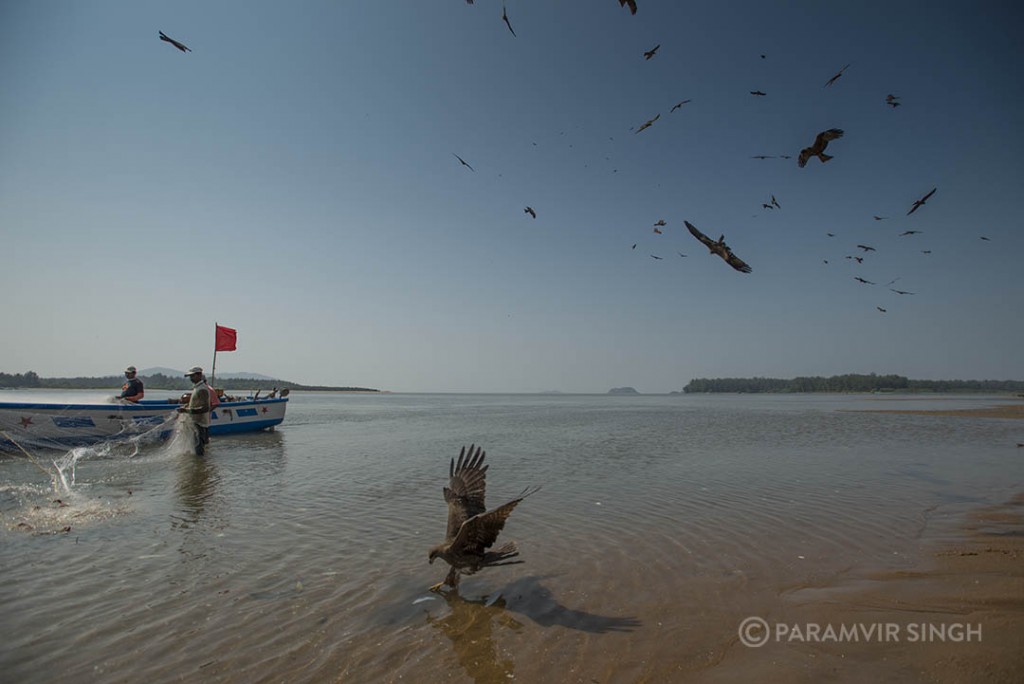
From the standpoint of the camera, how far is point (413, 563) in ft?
21.6

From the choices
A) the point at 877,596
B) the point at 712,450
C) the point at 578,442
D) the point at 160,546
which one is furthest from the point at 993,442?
the point at 160,546

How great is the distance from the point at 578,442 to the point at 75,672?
1848cm

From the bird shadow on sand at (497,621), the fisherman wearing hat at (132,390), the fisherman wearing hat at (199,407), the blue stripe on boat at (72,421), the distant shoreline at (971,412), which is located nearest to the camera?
the bird shadow on sand at (497,621)

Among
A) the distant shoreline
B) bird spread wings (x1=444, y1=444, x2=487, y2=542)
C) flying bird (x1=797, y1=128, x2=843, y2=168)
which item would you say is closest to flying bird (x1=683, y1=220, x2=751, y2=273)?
flying bird (x1=797, y1=128, x2=843, y2=168)

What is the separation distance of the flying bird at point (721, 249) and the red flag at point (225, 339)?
879 inches

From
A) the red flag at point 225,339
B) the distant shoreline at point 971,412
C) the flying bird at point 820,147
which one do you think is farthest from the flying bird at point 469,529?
the distant shoreline at point 971,412

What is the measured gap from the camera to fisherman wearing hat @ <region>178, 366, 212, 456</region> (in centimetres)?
1521

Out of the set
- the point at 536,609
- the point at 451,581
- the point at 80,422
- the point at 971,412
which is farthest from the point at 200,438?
the point at 971,412

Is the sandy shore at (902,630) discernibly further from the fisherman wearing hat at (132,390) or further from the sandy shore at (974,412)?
the sandy shore at (974,412)

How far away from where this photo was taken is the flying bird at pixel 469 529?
526cm

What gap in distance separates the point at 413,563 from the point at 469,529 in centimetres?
185

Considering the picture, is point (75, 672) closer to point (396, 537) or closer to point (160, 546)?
point (160, 546)

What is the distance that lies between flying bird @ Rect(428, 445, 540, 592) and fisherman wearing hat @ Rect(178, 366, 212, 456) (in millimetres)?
12986

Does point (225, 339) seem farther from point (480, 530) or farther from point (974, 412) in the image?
point (974, 412)
